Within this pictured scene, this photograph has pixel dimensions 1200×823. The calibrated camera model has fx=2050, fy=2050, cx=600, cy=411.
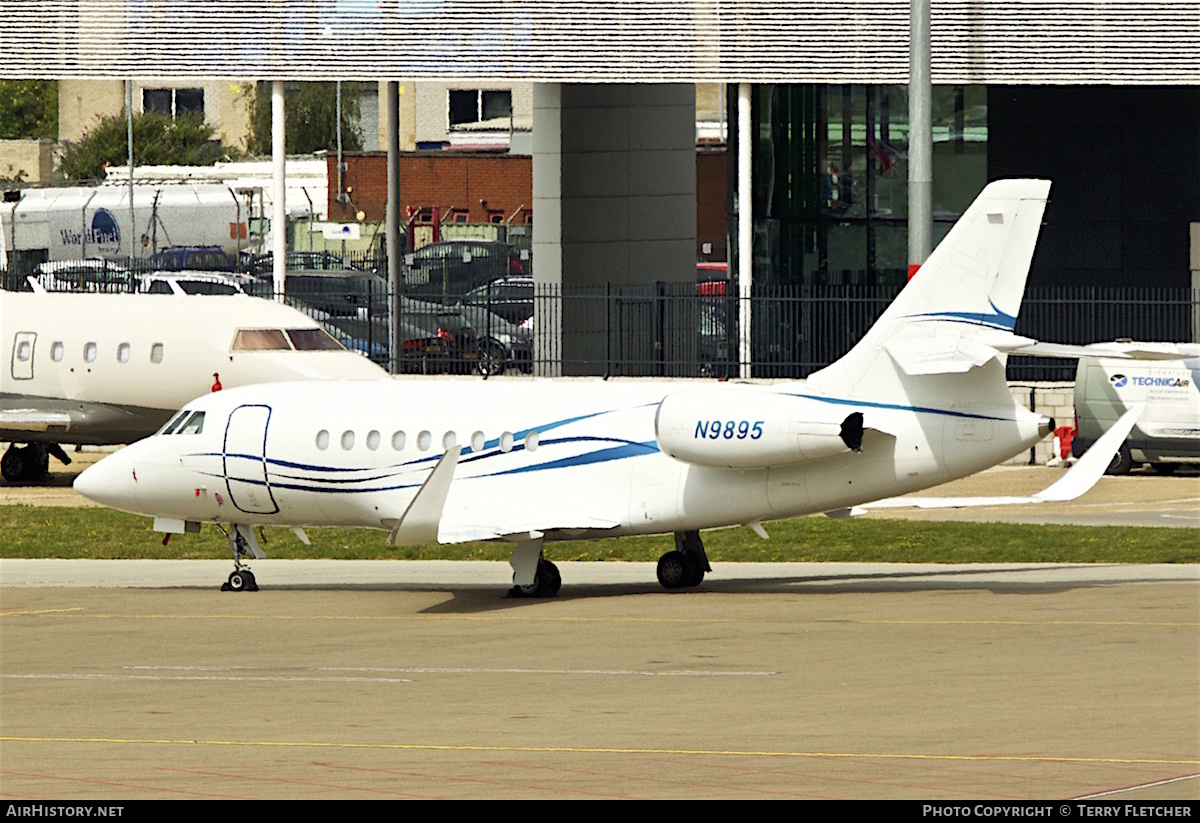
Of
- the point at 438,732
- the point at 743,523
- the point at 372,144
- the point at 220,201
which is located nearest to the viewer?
the point at 438,732

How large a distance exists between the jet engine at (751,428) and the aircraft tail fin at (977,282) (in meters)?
1.03

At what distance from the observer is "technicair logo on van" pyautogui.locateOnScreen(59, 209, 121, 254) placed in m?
85.4

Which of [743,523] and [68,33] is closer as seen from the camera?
[743,523]

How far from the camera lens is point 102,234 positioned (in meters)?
85.8

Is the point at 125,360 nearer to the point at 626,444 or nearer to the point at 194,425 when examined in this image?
the point at 194,425

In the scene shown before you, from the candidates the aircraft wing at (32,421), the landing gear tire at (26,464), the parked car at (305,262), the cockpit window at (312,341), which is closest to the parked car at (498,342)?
the cockpit window at (312,341)

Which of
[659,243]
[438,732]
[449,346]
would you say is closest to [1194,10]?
[659,243]

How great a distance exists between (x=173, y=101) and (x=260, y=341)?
106963mm

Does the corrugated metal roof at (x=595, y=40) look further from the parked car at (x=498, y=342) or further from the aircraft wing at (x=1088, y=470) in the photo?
the aircraft wing at (x=1088, y=470)

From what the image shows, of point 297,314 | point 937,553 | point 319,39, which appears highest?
point 319,39

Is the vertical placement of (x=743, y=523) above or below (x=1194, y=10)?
below

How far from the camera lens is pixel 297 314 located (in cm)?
3731
